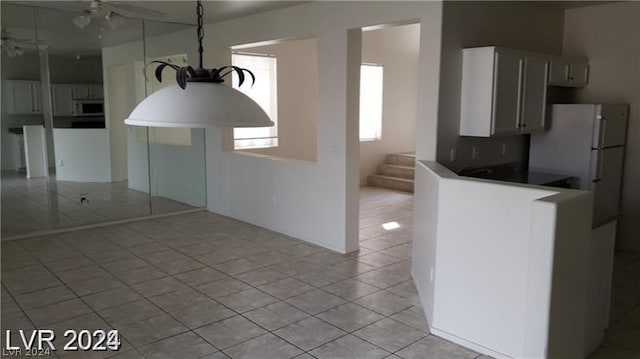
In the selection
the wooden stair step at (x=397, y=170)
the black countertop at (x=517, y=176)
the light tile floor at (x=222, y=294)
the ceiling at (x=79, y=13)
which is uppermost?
the ceiling at (x=79, y=13)

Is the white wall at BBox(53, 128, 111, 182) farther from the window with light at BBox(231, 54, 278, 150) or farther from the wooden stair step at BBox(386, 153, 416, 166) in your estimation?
the wooden stair step at BBox(386, 153, 416, 166)

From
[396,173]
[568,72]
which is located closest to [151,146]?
[396,173]

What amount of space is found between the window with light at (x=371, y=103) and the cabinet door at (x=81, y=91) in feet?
15.2

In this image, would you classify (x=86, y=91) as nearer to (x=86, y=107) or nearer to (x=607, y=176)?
(x=86, y=107)

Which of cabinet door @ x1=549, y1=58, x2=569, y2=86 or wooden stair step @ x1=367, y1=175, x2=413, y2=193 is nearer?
cabinet door @ x1=549, y1=58, x2=569, y2=86

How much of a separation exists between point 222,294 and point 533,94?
3287 mm

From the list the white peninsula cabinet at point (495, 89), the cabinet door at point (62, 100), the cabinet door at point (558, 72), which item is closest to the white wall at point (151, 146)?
the cabinet door at point (62, 100)

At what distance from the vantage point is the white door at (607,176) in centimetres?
478

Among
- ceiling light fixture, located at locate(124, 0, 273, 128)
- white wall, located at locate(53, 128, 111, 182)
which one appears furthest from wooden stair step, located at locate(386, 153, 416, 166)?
ceiling light fixture, located at locate(124, 0, 273, 128)

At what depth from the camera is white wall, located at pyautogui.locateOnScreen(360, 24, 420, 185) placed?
8.95m

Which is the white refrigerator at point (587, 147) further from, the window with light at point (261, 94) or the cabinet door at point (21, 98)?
the cabinet door at point (21, 98)

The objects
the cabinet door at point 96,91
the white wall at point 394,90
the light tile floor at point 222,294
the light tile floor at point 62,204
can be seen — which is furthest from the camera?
the white wall at point 394,90

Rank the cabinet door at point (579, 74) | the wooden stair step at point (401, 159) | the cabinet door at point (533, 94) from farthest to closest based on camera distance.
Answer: the wooden stair step at point (401, 159), the cabinet door at point (579, 74), the cabinet door at point (533, 94)

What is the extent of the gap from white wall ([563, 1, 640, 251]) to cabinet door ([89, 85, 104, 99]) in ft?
18.2
